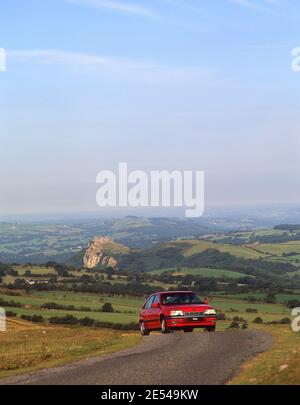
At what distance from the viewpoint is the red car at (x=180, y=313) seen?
85.8ft

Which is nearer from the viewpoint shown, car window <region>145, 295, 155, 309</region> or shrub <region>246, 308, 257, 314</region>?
car window <region>145, 295, 155, 309</region>

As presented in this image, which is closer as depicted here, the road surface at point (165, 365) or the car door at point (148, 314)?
the road surface at point (165, 365)

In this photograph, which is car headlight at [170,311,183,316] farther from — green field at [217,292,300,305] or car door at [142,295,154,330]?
green field at [217,292,300,305]

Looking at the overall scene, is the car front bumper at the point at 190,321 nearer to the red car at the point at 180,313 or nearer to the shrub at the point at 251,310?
the red car at the point at 180,313

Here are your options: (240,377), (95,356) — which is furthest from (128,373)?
(95,356)

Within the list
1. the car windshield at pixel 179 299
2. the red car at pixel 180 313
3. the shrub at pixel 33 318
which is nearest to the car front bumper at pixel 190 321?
the red car at pixel 180 313

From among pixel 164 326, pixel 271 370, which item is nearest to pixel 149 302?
pixel 164 326

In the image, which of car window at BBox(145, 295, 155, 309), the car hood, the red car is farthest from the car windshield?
car window at BBox(145, 295, 155, 309)

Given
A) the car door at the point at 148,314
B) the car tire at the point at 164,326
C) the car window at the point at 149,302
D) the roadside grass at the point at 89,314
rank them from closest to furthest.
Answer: the car tire at the point at 164,326 < the car door at the point at 148,314 < the car window at the point at 149,302 < the roadside grass at the point at 89,314

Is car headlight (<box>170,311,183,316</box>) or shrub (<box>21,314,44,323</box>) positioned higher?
car headlight (<box>170,311,183,316</box>)

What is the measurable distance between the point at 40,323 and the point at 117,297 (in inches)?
1259

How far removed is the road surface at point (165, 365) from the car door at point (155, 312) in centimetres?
544

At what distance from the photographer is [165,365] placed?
15742 mm

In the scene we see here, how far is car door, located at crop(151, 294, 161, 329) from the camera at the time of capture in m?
27.5
